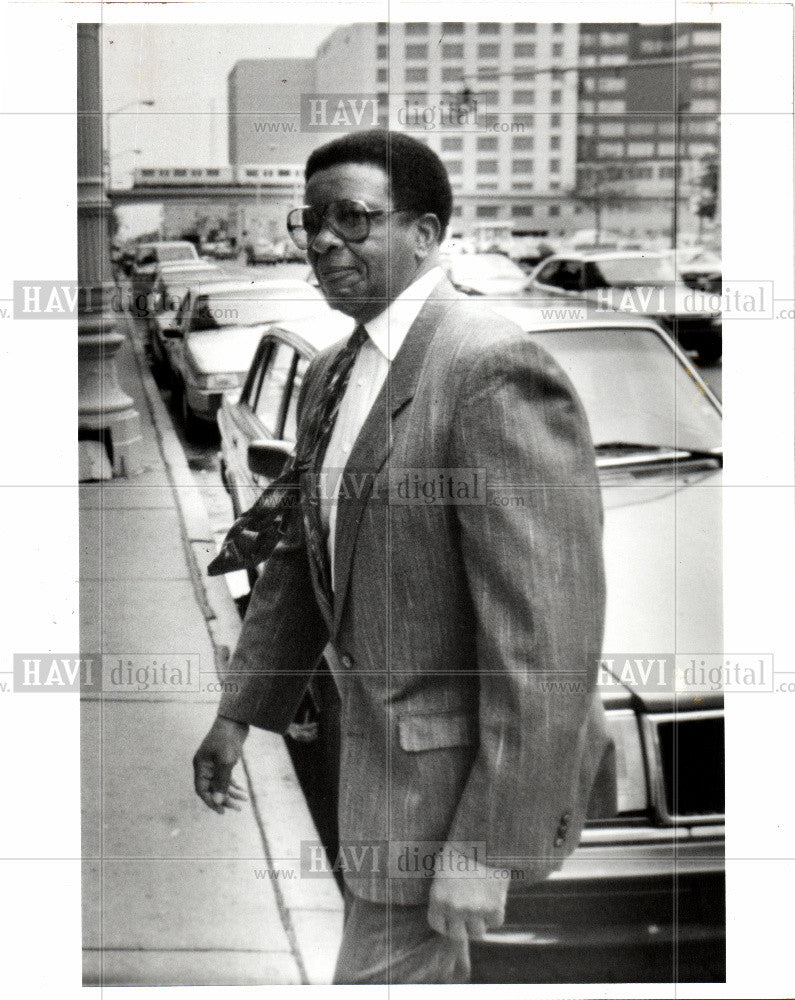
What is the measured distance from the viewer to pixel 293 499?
7.79 feet

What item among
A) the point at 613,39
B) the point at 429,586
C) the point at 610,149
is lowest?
the point at 429,586

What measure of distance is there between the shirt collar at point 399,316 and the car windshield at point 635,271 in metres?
1.11

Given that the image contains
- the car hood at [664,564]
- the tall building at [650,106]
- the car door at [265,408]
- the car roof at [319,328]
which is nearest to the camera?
the car roof at [319,328]

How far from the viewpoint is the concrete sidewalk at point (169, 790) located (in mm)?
2740

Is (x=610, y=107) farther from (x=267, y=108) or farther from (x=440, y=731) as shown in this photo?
(x=440, y=731)

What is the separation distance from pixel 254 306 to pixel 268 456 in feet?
1.47

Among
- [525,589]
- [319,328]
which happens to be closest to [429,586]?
[525,589]

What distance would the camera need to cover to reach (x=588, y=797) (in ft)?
6.68

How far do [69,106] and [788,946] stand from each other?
3029mm

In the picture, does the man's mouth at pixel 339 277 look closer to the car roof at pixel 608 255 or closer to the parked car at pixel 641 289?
the parked car at pixel 641 289

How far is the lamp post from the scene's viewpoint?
2877 mm

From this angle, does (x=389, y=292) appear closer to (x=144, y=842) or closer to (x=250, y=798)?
(x=250, y=798)

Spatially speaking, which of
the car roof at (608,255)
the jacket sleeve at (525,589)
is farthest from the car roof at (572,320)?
the jacket sleeve at (525,589)

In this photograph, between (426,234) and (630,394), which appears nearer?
(426,234)
